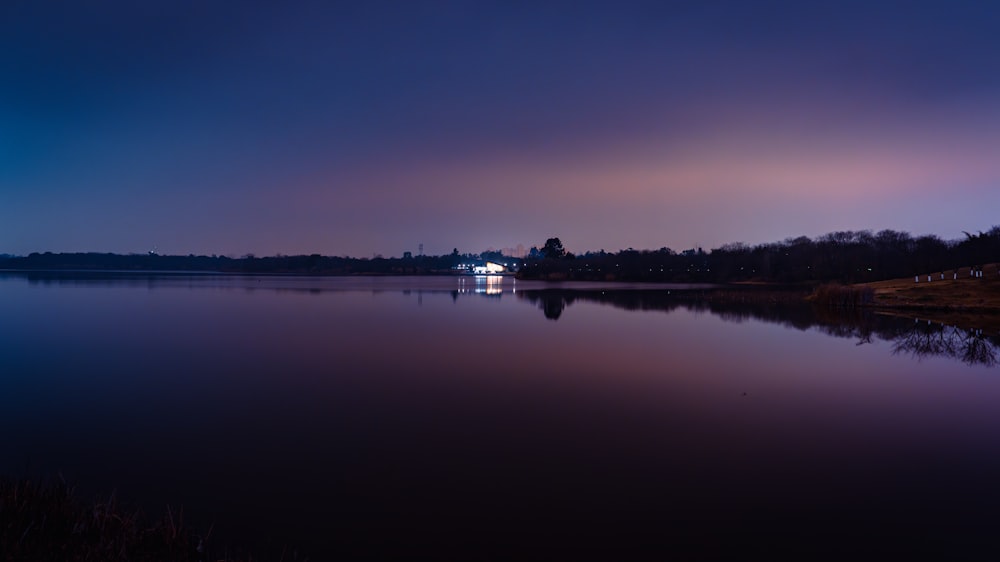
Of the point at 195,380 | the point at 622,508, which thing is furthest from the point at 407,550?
the point at 195,380

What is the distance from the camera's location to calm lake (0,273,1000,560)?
7.18 meters

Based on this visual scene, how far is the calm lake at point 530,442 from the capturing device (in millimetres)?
7184

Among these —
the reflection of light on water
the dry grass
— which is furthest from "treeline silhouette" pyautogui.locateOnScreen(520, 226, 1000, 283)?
the reflection of light on water

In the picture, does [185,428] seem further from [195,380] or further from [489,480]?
[489,480]

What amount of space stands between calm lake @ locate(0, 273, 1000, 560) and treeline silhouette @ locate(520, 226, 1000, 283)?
53222mm

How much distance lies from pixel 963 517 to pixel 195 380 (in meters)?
16.5

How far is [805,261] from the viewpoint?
96688 mm

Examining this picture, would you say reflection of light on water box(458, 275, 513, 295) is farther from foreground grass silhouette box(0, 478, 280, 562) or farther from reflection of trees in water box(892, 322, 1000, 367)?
foreground grass silhouette box(0, 478, 280, 562)

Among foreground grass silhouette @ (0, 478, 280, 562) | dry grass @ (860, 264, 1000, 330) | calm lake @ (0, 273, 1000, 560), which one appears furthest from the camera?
dry grass @ (860, 264, 1000, 330)

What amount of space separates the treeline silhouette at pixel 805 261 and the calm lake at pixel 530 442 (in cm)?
5322

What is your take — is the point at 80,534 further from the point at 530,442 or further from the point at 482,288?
the point at 482,288

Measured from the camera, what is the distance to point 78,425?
11570mm

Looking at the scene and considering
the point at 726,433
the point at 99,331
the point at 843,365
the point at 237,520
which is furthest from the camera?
the point at 99,331

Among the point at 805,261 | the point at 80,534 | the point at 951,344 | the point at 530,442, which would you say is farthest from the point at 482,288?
the point at 80,534
